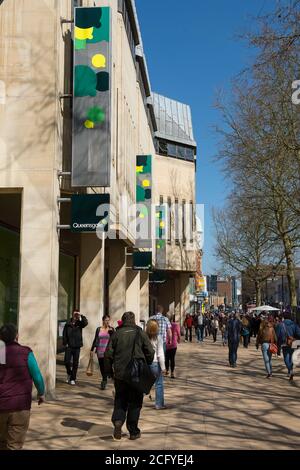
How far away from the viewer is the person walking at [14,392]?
18.0 feet

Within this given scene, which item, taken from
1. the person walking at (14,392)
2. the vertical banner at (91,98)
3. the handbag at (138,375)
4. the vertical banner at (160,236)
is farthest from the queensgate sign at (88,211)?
the vertical banner at (160,236)

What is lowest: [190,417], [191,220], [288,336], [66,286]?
[190,417]

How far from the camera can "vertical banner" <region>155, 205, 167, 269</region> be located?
109ft

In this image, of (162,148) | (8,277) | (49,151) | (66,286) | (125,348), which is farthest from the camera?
(162,148)

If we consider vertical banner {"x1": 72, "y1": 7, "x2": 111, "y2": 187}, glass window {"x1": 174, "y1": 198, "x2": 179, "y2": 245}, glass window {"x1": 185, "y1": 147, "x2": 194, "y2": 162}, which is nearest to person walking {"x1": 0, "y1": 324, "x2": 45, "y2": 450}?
vertical banner {"x1": 72, "y1": 7, "x2": 111, "y2": 187}

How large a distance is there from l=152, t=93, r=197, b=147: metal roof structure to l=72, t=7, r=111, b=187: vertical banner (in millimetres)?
28980

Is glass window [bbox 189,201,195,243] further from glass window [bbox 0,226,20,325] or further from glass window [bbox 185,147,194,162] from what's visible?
glass window [bbox 0,226,20,325]

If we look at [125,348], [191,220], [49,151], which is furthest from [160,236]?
[125,348]

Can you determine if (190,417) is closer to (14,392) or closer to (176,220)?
(14,392)

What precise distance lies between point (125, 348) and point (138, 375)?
402 mm

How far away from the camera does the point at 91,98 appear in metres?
12.9

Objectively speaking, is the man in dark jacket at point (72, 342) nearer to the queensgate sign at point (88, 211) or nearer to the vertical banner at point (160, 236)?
the queensgate sign at point (88, 211)
